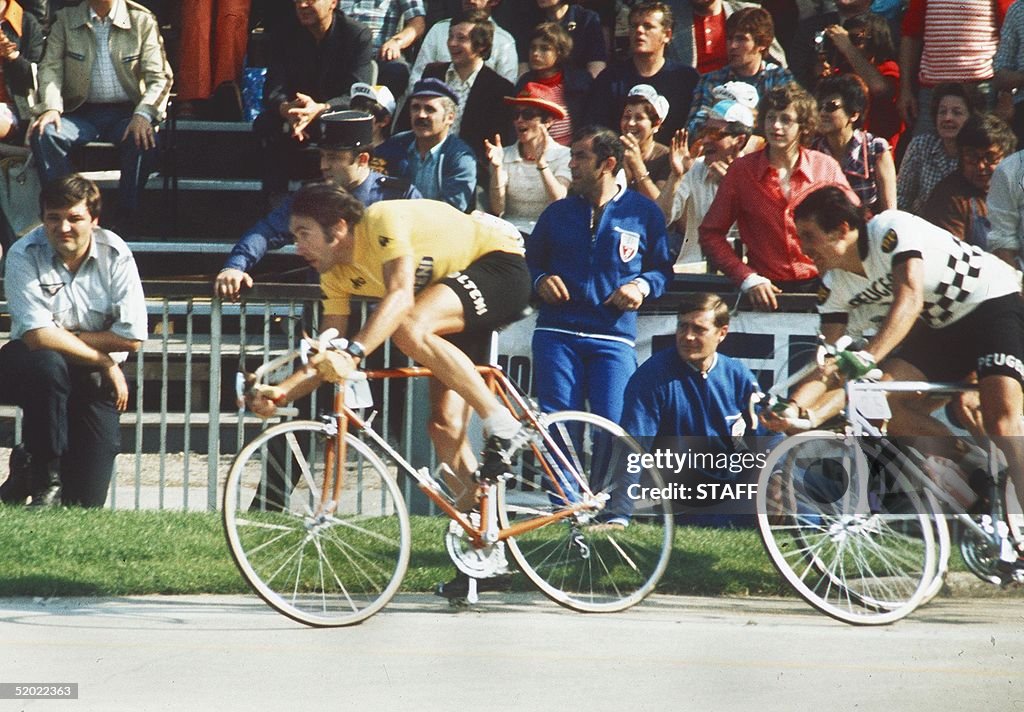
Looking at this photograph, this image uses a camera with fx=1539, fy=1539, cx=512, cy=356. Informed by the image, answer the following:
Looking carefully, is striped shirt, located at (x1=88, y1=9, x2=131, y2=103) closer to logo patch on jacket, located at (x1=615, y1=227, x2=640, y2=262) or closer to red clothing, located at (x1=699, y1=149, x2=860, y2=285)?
logo patch on jacket, located at (x1=615, y1=227, x2=640, y2=262)

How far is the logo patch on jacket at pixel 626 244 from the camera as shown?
813cm

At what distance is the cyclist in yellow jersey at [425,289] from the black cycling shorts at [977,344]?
187 cm

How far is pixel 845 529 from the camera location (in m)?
6.63

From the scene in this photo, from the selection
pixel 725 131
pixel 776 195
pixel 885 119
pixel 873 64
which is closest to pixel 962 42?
pixel 873 64

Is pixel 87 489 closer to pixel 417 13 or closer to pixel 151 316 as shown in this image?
pixel 151 316

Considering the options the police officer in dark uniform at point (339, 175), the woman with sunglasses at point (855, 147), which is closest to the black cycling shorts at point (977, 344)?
the woman with sunglasses at point (855, 147)

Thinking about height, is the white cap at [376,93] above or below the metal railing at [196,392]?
above

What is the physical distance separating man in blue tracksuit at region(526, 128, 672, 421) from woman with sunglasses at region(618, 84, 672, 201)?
117cm

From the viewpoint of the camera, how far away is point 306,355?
6297 millimetres

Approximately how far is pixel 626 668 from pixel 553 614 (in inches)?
43.9

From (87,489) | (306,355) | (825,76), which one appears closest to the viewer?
(306,355)

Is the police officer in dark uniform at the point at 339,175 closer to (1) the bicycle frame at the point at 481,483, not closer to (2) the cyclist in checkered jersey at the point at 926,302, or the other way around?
(1) the bicycle frame at the point at 481,483

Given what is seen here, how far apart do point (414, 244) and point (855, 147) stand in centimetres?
361

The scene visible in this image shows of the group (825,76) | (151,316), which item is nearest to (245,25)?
(151,316)
